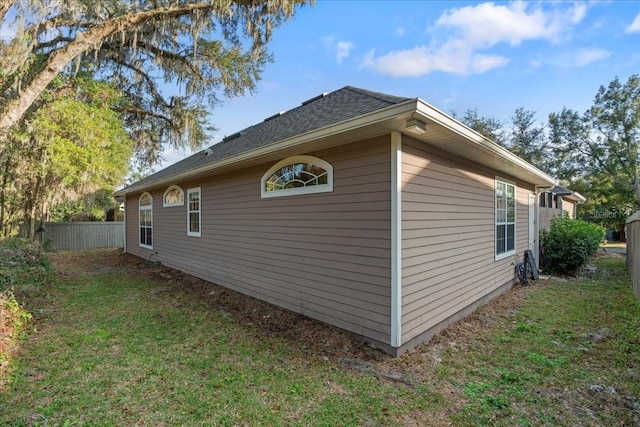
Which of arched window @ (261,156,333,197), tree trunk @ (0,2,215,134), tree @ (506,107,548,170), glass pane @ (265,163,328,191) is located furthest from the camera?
tree @ (506,107,548,170)

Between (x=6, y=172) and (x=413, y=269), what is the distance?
1427 cm

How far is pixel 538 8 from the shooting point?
22.4 feet

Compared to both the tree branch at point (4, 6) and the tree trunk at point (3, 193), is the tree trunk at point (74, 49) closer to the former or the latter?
the tree branch at point (4, 6)

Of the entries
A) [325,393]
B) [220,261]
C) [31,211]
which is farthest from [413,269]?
[31,211]

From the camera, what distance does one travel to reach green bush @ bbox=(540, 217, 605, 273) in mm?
8844

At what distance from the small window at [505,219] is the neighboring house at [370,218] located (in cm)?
6

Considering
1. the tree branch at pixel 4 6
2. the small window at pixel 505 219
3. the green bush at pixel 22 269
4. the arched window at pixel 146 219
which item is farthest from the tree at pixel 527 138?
the green bush at pixel 22 269

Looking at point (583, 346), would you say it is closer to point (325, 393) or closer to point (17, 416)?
point (325, 393)

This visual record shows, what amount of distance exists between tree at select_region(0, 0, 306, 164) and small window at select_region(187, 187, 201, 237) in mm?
3893

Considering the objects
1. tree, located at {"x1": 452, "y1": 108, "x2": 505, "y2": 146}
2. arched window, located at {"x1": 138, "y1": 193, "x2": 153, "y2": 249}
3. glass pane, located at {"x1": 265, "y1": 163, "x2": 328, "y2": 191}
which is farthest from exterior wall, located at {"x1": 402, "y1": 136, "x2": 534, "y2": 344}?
tree, located at {"x1": 452, "y1": 108, "x2": 505, "y2": 146}

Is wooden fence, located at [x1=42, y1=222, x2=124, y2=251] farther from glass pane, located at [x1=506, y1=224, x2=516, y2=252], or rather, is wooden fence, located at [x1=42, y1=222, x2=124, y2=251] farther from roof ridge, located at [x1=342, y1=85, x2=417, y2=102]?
glass pane, located at [x1=506, y1=224, x2=516, y2=252]

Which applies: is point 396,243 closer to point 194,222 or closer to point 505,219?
point 505,219

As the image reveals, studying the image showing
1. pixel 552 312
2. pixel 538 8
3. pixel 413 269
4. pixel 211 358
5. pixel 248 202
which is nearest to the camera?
pixel 211 358

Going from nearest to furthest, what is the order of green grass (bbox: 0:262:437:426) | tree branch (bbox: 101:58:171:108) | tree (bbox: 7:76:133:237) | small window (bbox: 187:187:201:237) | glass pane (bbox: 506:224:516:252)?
→ green grass (bbox: 0:262:437:426) < glass pane (bbox: 506:224:516:252) < small window (bbox: 187:187:201:237) < tree (bbox: 7:76:133:237) < tree branch (bbox: 101:58:171:108)
